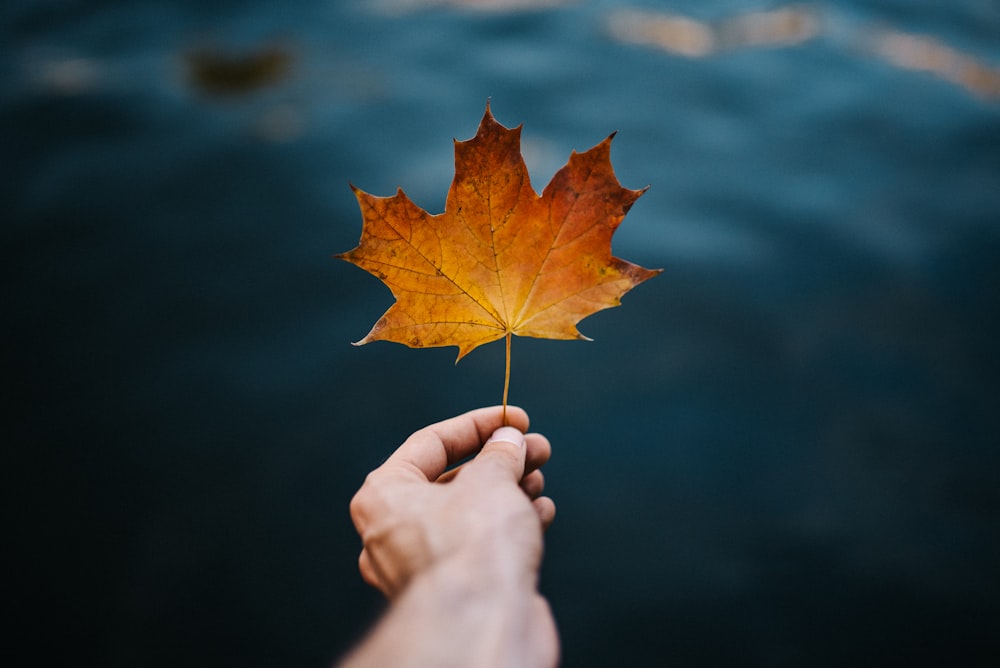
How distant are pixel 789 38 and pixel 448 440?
12.7 feet

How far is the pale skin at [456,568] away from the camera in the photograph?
1.12 m

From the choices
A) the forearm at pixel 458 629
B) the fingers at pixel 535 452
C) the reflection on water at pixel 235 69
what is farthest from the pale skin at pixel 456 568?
the reflection on water at pixel 235 69

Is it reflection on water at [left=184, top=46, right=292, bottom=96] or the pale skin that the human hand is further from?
reflection on water at [left=184, top=46, right=292, bottom=96]

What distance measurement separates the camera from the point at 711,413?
2826mm

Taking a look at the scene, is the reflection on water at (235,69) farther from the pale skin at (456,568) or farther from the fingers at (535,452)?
the pale skin at (456,568)

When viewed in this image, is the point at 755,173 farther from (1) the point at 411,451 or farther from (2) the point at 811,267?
(1) the point at 411,451

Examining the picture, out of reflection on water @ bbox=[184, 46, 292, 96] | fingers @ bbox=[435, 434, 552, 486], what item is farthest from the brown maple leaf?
reflection on water @ bbox=[184, 46, 292, 96]

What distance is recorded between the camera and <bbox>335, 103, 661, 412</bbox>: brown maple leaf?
1.23 meters

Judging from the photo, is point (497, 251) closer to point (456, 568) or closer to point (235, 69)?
point (456, 568)

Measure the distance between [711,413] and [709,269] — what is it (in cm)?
75

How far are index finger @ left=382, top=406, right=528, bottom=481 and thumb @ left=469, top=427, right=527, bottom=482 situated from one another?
0.14 feet

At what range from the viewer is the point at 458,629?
1127 mm

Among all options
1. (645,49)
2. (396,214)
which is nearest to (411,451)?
(396,214)

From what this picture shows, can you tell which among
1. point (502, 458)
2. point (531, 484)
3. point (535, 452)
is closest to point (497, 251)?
point (502, 458)
